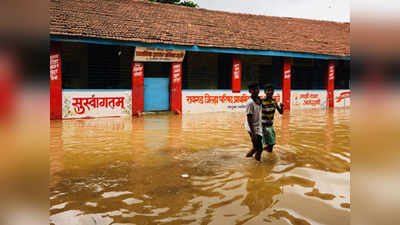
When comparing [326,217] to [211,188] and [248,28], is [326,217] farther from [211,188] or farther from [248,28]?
[248,28]

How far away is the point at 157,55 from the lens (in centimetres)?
1608

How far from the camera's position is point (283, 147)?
24.3 feet

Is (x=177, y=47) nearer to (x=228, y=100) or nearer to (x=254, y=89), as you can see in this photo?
(x=228, y=100)

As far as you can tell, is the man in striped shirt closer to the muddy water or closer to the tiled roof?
the muddy water

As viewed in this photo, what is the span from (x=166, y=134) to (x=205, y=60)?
34.7ft

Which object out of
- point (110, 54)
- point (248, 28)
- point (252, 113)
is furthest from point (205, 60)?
point (252, 113)

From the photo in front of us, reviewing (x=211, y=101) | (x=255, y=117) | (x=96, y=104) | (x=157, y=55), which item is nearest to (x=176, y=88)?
(x=157, y=55)

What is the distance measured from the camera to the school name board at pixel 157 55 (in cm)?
1560

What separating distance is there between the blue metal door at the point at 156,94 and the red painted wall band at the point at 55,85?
4.12 meters

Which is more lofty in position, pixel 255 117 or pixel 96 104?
pixel 96 104

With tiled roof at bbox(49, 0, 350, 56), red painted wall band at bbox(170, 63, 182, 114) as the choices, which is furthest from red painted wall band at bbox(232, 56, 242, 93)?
red painted wall band at bbox(170, 63, 182, 114)

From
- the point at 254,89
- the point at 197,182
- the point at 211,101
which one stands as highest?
→ the point at 254,89

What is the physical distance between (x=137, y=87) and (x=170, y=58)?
7.27 ft

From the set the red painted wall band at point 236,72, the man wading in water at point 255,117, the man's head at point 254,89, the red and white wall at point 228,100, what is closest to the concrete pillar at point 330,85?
the red and white wall at point 228,100
